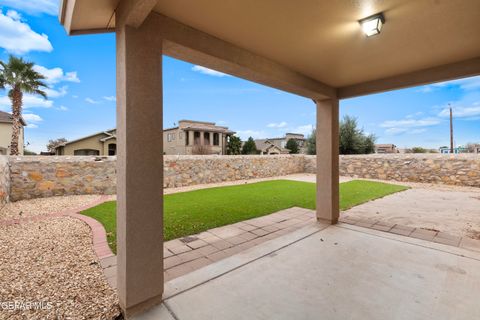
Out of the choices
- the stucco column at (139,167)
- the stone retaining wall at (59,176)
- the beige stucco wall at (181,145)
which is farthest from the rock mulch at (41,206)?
the beige stucco wall at (181,145)

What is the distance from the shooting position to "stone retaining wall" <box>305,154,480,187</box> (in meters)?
9.39

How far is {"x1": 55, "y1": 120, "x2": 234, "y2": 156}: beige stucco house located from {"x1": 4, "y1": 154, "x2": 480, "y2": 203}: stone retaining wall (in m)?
13.8

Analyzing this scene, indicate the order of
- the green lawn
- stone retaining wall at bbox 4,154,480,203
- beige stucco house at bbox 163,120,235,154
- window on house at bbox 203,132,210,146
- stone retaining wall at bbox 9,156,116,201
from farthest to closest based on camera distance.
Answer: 1. window on house at bbox 203,132,210,146
2. beige stucco house at bbox 163,120,235,154
3. stone retaining wall at bbox 4,154,480,203
4. stone retaining wall at bbox 9,156,116,201
5. the green lawn

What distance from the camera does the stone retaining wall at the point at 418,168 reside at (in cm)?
939

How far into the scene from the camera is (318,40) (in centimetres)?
253

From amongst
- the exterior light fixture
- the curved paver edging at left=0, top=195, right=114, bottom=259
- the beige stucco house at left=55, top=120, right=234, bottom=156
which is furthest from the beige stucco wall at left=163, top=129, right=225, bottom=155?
the exterior light fixture

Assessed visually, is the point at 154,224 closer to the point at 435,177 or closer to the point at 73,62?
the point at 435,177

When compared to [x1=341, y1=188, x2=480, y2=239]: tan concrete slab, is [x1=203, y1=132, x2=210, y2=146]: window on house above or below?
above

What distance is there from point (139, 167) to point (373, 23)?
2566mm

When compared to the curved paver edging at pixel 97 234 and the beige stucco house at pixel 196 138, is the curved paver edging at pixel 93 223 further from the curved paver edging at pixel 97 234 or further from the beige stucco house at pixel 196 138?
the beige stucco house at pixel 196 138

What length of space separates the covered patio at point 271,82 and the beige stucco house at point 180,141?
2262cm

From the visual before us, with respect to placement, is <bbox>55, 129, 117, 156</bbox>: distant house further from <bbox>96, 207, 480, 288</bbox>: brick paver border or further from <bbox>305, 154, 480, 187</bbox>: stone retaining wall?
<bbox>96, 207, 480, 288</bbox>: brick paver border

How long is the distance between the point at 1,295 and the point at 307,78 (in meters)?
4.70

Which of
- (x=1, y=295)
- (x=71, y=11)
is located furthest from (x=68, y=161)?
(x=71, y=11)
